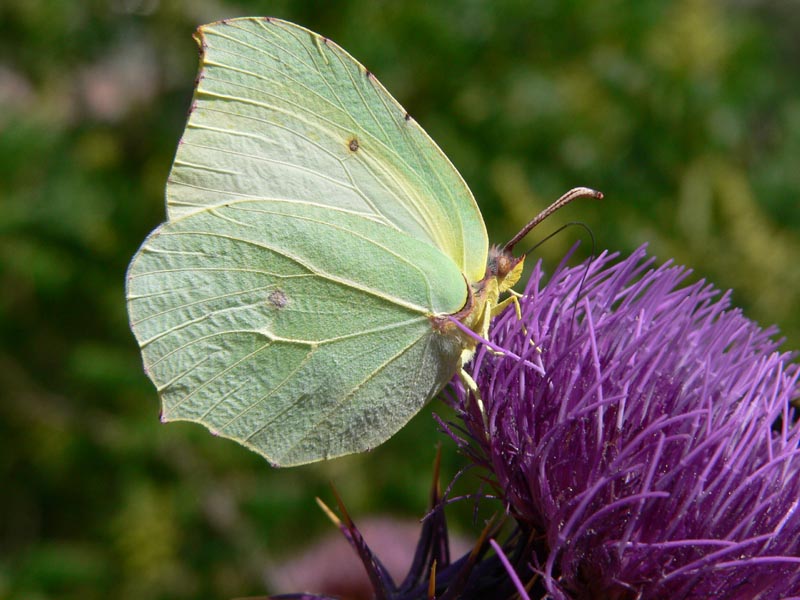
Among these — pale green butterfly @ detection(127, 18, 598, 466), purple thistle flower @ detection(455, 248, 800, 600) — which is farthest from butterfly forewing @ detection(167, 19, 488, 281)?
purple thistle flower @ detection(455, 248, 800, 600)

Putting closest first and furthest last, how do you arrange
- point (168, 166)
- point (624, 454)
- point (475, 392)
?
point (624, 454) → point (475, 392) → point (168, 166)

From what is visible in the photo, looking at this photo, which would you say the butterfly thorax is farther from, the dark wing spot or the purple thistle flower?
the dark wing spot

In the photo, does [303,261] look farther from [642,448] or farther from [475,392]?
[642,448]

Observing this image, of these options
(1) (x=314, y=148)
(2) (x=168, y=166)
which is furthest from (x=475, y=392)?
(2) (x=168, y=166)

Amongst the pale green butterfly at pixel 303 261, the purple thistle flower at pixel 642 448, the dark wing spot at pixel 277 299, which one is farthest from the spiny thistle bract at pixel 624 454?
the dark wing spot at pixel 277 299

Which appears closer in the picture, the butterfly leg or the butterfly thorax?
the butterfly leg

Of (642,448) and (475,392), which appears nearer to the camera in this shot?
(642,448)

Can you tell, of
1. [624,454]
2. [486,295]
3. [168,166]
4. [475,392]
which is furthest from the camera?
[168,166]
